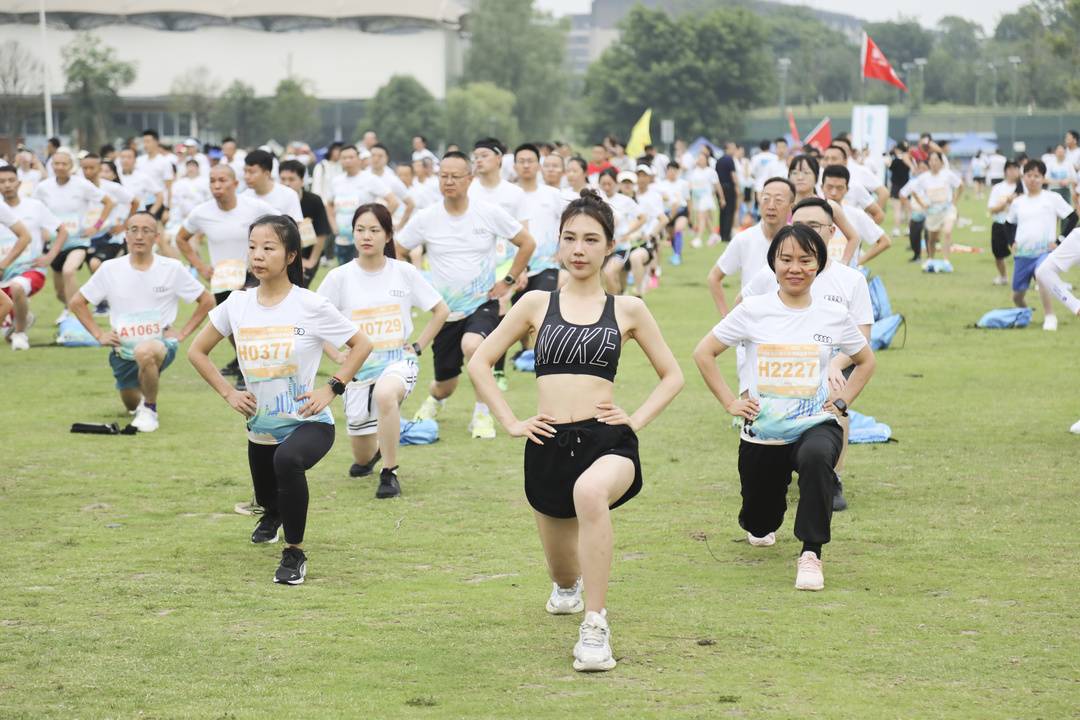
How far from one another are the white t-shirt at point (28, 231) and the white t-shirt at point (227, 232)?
2426 millimetres

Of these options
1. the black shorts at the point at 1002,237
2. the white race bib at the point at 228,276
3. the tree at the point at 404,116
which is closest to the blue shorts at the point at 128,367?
the white race bib at the point at 228,276

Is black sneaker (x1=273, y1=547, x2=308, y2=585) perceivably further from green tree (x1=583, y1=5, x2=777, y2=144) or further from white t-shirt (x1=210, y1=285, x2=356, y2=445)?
green tree (x1=583, y1=5, x2=777, y2=144)

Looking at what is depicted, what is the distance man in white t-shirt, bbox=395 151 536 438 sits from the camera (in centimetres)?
1136

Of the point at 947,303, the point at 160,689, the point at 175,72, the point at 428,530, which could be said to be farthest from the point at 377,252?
the point at 175,72

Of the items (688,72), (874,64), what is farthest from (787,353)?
(688,72)

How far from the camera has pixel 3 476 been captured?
10102 mm

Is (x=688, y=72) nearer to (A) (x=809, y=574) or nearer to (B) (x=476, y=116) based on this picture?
(B) (x=476, y=116)

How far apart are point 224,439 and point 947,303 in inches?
481

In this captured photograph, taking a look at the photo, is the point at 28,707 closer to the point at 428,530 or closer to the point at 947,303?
the point at 428,530

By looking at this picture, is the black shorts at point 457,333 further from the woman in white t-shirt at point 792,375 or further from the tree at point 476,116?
the tree at point 476,116

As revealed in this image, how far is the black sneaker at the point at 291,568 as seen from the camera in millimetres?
7305

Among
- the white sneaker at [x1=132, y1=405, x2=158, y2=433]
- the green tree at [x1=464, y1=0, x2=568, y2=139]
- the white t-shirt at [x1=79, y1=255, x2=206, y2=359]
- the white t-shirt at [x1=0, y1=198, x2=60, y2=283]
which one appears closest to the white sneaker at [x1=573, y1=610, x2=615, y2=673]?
the white t-shirt at [x1=79, y1=255, x2=206, y2=359]

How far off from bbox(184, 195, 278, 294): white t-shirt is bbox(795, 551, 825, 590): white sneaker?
723 cm

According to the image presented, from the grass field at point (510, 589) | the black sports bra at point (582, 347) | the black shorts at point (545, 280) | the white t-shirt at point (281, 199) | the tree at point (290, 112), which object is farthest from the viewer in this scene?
the tree at point (290, 112)
